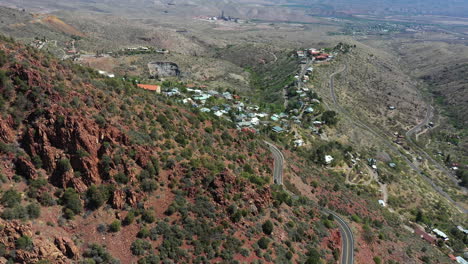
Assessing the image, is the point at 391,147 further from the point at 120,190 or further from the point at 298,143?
the point at 120,190

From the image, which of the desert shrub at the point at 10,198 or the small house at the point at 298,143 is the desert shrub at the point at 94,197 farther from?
the small house at the point at 298,143

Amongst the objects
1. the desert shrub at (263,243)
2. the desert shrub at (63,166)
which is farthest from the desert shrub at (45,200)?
the desert shrub at (263,243)

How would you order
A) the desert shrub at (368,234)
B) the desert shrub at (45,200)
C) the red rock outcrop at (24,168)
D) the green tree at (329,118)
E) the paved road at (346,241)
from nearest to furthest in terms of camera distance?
1. the desert shrub at (45,200)
2. the red rock outcrop at (24,168)
3. the paved road at (346,241)
4. the desert shrub at (368,234)
5. the green tree at (329,118)

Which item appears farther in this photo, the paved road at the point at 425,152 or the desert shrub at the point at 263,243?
the paved road at the point at 425,152

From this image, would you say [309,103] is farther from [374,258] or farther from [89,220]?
[89,220]

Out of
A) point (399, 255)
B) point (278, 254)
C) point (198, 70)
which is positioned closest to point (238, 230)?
point (278, 254)

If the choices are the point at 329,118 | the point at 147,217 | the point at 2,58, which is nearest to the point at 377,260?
the point at 147,217
